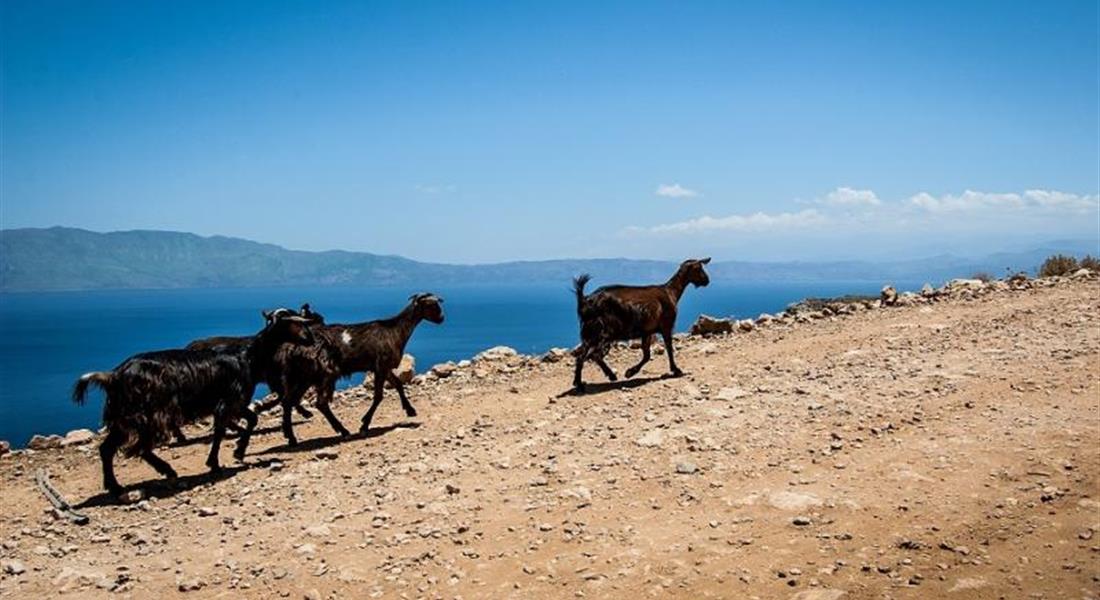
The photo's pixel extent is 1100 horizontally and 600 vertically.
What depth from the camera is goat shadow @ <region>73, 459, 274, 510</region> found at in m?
9.02

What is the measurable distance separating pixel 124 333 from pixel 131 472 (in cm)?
13542

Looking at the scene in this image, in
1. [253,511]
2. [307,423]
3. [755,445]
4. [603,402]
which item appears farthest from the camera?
[307,423]

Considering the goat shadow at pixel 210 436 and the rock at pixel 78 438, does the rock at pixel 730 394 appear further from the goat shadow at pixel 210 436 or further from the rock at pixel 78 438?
the rock at pixel 78 438

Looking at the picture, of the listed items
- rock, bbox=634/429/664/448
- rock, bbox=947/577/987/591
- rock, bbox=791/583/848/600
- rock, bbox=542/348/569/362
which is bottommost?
rock, bbox=791/583/848/600

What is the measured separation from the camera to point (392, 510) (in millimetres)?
7824

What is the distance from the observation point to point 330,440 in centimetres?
1136

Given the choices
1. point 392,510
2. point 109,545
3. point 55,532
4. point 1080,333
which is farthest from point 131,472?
point 1080,333

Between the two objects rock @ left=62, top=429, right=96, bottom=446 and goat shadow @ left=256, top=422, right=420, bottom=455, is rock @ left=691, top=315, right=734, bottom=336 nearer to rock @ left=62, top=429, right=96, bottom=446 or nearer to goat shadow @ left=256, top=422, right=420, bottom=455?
goat shadow @ left=256, top=422, right=420, bottom=455

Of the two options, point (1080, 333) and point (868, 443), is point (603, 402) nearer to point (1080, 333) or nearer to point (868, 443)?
point (868, 443)

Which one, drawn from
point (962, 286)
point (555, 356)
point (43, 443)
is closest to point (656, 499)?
point (555, 356)

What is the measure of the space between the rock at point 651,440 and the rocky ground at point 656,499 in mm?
80

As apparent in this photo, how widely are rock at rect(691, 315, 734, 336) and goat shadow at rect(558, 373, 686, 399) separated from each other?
4.71 meters

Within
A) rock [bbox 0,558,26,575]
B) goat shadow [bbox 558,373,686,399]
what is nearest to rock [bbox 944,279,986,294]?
goat shadow [bbox 558,373,686,399]

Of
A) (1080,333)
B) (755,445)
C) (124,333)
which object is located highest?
(1080,333)
